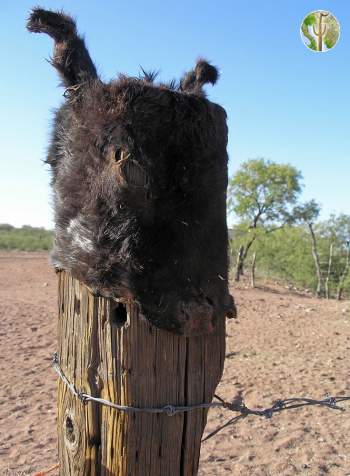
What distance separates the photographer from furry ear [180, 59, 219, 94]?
163cm

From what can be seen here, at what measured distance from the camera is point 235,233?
73.6 ft

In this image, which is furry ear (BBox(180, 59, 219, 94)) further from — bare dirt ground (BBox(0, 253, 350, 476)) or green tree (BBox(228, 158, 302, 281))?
green tree (BBox(228, 158, 302, 281))

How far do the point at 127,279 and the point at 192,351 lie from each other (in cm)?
33

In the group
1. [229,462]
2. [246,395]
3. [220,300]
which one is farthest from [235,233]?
[220,300]

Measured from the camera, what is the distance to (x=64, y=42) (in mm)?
1313

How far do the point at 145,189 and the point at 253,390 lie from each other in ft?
15.6

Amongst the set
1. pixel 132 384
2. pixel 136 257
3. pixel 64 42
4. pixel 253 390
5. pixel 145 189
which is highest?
pixel 64 42

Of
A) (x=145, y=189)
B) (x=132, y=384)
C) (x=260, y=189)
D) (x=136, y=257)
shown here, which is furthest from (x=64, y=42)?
(x=260, y=189)

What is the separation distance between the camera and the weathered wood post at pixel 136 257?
1227 millimetres

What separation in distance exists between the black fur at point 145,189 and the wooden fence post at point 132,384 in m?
0.09

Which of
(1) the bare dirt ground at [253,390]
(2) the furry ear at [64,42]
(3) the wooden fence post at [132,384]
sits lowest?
(1) the bare dirt ground at [253,390]

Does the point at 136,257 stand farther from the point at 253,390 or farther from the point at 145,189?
the point at 253,390

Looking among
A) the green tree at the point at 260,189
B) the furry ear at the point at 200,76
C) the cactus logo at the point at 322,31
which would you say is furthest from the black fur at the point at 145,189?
the green tree at the point at 260,189

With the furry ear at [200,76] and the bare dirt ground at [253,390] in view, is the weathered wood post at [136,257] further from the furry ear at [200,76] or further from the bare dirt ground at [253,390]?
the bare dirt ground at [253,390]
